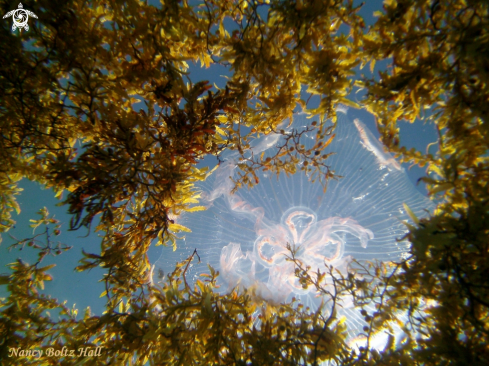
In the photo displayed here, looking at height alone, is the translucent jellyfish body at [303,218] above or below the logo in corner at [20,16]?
below

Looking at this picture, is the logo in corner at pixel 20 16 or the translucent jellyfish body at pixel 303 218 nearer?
the logo in corner at pixel 20 16

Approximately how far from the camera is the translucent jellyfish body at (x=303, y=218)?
2.72 metres

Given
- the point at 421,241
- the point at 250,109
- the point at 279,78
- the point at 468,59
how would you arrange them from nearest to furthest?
the point at 468,59 < the point at 421,241 < the point at 279,78 < the point at 250,109

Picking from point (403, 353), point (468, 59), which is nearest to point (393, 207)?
point (403, 353)

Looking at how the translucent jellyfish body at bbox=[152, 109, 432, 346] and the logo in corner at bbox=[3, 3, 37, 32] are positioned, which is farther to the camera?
the translucent jellyfish body at bbox=[152, 109, 432, 346]

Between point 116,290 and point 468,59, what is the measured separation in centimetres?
397

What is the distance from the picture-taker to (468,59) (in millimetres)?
1449

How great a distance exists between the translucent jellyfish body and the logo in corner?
7.49 feet

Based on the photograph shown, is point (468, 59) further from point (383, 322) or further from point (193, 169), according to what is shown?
point (193, 169)

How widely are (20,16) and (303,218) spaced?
3853 mm

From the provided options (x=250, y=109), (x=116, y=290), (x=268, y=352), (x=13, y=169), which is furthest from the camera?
(x=13, y=169)

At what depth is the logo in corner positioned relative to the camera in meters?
1.67

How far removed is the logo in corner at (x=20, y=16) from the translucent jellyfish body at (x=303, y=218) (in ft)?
7.49

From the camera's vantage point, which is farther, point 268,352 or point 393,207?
point 393,207
